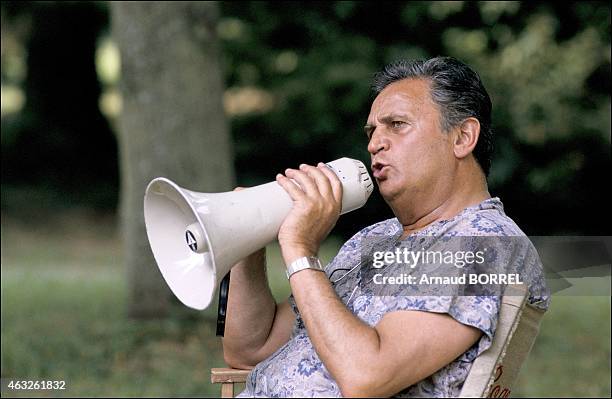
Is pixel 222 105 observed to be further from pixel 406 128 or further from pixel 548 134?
pixel 548 134

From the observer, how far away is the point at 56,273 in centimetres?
1135

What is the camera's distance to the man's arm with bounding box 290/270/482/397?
2.28 metres

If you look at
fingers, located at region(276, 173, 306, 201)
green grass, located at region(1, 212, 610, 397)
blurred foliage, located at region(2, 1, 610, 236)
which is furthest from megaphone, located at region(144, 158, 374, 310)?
blurred foliage, located at region(2, 1, 610, 236)

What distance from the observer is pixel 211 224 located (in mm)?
2432

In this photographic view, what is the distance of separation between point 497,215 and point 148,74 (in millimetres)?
4846

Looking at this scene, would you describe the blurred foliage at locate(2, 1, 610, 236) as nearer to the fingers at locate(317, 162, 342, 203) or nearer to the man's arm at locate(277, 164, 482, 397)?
the fingers at locate(317, 162, 342, 203)

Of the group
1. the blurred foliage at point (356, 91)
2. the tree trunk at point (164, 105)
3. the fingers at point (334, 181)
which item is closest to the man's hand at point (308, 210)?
the fingers at point (334, 181)

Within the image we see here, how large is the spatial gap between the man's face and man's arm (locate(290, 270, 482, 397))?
1.56 feet

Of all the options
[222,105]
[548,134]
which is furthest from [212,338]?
[548,134]

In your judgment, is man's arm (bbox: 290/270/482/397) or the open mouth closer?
man's arm (bbox: 290/270/482/397)

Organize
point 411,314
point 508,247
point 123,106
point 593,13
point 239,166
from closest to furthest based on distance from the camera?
1. point 411,314
2. point 508,247
3. point 593,13
4. point 123,106
5. point 239,166

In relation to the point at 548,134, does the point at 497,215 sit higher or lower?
lower

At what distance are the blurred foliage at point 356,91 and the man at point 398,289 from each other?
357cm

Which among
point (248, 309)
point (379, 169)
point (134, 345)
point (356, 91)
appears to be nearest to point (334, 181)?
point (379, 169)
